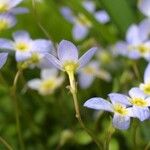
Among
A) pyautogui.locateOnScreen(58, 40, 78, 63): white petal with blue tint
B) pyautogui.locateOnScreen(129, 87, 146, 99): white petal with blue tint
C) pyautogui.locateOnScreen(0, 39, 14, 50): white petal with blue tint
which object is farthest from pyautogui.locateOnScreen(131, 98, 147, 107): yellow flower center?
pyautogui.locateOnScreen(0, 39, 14, 50): white petal with blue tint

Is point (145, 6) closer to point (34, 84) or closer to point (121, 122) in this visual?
point (34, 84)

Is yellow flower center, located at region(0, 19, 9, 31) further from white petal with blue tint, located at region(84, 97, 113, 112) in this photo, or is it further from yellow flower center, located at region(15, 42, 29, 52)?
white petal with blue tint, located at region(84, 97, 113, 112)

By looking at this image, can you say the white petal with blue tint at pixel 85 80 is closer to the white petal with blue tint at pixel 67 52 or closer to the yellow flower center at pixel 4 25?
the yellow flower center at pixel 4 25

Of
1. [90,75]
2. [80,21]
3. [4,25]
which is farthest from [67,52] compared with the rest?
[80,21]

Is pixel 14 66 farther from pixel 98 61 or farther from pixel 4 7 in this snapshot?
pixel 4 7

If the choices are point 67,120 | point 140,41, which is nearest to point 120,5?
point 140,41

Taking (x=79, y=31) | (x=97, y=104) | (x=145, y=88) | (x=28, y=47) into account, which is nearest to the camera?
(x=97, y=104)
